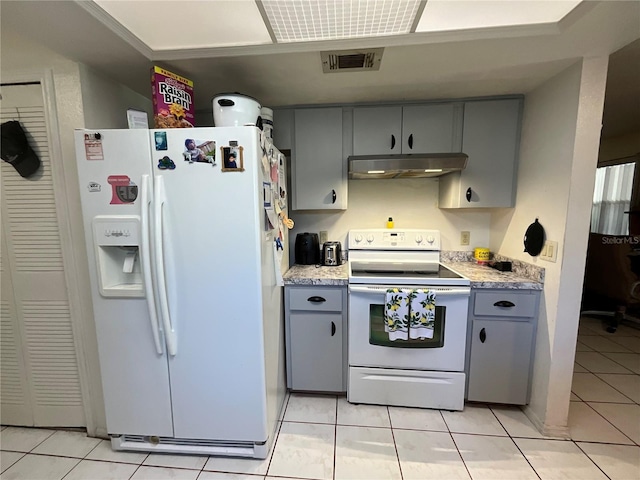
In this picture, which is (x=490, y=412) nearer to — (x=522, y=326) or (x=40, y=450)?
(x=522, y=326)

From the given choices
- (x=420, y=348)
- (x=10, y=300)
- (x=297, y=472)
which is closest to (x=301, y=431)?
(x=297, y=472)

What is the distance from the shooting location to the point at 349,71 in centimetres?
158

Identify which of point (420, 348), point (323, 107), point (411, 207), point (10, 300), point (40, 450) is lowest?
point (40, 450)

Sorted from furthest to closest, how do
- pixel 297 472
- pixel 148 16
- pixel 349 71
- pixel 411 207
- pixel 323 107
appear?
1. pixel 411 207
2. pixel 323 107
3. pixel 349 71
4. pixel 297 472
5. pixel 148 16

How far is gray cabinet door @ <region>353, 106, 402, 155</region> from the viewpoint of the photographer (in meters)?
2.01

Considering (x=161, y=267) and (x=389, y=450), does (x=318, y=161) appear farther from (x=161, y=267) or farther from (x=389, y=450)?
(x=389, y=450)

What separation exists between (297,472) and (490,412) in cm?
135

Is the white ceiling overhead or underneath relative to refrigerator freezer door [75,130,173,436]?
overhead

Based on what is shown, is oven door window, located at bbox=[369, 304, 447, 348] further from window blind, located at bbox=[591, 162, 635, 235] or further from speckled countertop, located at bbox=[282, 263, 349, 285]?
window blind, located at bbox=[591, 162, 635, 235]

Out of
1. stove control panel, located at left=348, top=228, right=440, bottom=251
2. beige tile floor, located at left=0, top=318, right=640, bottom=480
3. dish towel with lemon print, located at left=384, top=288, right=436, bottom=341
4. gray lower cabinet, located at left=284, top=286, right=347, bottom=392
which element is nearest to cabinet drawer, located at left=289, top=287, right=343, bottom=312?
gray lower cabinet, located at left=284, top=286, right=347, bottom=392

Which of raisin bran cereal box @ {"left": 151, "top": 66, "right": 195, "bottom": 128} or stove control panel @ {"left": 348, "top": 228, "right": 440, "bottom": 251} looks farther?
stove control panel @ {"left": 348, "top": 228, "right": 440, "bottom": 251}

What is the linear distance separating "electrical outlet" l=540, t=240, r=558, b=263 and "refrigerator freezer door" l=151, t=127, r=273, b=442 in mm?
1674

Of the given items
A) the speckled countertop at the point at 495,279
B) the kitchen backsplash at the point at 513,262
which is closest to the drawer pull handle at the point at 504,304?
the speckled countertop at the point at 495,279

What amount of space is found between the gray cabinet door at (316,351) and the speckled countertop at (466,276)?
25 centimetres
